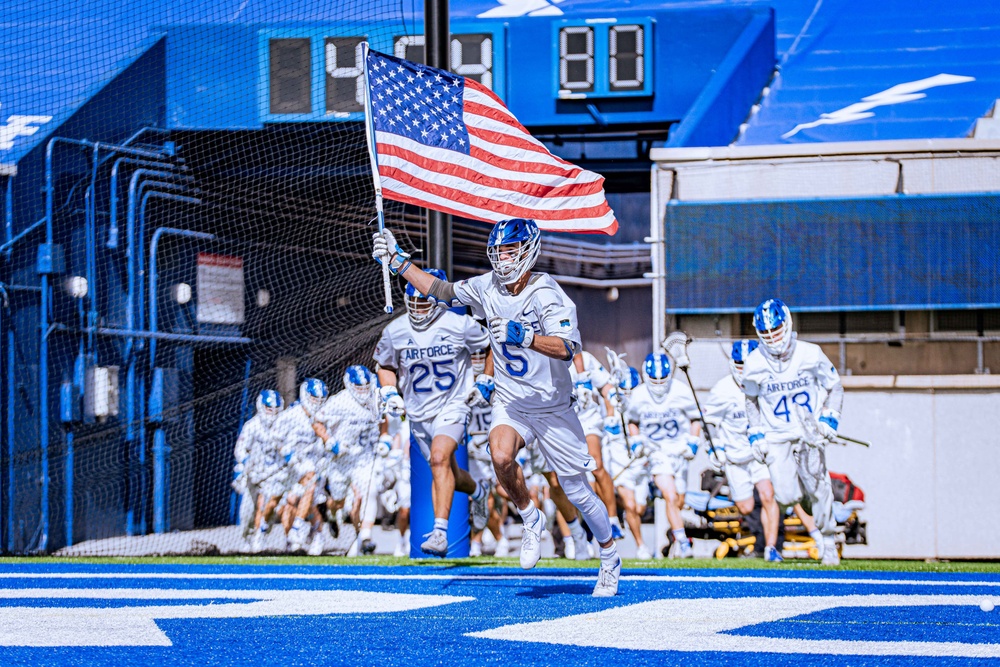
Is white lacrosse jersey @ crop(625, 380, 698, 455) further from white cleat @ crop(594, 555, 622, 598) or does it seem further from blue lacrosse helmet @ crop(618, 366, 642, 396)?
white cleat @ crop(594, 555, 622, 598)

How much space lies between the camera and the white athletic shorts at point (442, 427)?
8.93m

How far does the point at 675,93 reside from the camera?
63.2 ft

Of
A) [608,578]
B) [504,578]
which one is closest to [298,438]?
[504,578]

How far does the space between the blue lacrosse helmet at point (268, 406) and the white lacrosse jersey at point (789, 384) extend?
5513 millimetres

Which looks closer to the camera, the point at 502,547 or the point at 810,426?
the point at 810,426

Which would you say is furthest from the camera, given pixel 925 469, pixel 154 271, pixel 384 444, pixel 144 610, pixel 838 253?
pixel 838 253

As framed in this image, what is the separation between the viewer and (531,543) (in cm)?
675

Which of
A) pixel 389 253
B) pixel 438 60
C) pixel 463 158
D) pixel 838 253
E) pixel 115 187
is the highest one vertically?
pixel 438 60

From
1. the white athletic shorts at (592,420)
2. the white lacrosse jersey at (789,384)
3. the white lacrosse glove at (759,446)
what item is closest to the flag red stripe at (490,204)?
the white lacrosse jersey at (789,384)

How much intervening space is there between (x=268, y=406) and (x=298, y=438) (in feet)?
2.35

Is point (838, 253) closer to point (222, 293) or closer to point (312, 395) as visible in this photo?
point (312, 395)

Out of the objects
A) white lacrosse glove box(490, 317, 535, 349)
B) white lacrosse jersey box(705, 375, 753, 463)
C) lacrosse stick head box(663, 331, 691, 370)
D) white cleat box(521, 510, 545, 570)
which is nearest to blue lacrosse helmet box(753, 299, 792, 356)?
white lacrosse jersey box(705, 375, 753, 463)

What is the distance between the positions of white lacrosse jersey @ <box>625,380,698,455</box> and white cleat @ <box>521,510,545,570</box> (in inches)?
210

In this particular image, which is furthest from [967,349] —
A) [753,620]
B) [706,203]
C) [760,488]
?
[753,620]
